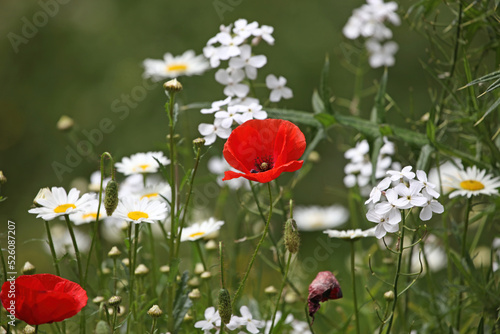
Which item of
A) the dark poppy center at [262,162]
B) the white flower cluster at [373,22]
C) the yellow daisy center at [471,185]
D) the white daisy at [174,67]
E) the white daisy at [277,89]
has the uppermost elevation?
the white flower cluster at [373,22]

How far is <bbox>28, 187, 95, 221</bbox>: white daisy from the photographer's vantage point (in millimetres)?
665

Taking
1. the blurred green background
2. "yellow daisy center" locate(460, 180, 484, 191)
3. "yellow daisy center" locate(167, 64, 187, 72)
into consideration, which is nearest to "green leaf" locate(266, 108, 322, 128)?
"yellow daisy center" locate(460, 180, 484, 191)

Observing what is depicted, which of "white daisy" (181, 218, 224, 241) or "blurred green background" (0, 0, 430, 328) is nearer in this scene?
"white daisy" (181, 218, 224, 241)

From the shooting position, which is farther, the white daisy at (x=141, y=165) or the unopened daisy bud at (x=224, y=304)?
the white daisy at (x=141, y=165)

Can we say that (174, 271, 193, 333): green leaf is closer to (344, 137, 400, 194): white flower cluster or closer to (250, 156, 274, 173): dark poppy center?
(250, 156, 274, 173): dark poppy center

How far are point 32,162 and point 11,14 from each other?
1.94ft

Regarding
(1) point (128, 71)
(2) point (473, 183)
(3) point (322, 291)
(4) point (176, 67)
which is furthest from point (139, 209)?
(1) point (128, 71)

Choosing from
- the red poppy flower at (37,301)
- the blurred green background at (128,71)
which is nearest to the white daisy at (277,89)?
the red poppy flower at (37,301)

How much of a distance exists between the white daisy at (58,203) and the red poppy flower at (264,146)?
18 centimetres

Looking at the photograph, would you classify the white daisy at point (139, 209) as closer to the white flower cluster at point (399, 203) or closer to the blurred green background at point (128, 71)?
the white flower cluster at point (399, 203)

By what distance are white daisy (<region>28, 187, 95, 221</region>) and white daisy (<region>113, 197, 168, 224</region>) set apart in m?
0.04

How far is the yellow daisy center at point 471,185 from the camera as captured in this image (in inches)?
31.3

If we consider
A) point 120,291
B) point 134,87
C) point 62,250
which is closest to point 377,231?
point 120,291

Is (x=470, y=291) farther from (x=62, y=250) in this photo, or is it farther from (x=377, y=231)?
(x=62, y=250)
